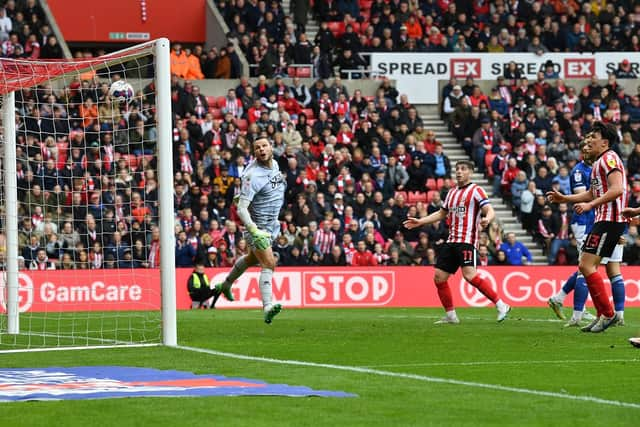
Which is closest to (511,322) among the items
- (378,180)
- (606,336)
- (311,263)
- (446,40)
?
(606,336)

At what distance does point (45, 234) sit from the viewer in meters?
24.0

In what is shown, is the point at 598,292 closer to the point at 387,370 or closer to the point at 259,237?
the point at 259,237

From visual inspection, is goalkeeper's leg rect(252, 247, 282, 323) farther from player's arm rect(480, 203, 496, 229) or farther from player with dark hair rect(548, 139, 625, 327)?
player with dark hair rect(548, 139, 625, 327)

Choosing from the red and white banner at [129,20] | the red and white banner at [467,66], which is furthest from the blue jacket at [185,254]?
the red and white banner at [129,20]

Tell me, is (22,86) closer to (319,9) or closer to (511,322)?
(511,322)

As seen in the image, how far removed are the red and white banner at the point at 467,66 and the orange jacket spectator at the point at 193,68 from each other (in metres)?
5.11

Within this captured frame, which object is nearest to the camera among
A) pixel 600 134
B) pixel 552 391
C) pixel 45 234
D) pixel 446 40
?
pixel 552 391

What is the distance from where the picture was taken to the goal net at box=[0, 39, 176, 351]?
16.5 metres

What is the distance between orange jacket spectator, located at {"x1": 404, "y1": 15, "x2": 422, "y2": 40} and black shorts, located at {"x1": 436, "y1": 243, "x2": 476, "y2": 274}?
21.4 m

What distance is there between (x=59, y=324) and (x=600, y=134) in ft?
27.8

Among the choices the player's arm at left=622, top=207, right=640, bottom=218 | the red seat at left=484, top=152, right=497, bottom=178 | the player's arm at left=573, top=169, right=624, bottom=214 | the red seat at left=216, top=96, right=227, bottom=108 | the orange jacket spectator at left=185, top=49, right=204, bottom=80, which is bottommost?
the player's arm at left=622, top=207, right=640, bottom=218

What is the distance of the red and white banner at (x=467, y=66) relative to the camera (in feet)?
120

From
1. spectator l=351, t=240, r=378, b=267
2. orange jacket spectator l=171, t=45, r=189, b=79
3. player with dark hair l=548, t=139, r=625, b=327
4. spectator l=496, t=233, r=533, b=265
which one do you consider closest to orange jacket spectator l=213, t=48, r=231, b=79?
orange jacket spectator l=171, t=45, r=189, b=79

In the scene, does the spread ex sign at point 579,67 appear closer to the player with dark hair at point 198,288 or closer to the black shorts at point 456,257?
the player with dark hair at point 198,288
